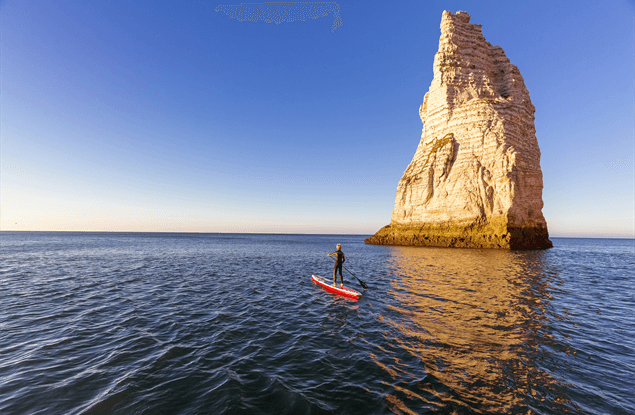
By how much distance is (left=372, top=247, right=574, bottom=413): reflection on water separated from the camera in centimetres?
521

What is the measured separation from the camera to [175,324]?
9367 millimetres

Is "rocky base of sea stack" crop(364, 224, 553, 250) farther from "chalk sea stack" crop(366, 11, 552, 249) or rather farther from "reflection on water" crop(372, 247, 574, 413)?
"reflection on water" crop(372, 247, 574, 413)

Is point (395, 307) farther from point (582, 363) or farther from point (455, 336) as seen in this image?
point (582, 363)

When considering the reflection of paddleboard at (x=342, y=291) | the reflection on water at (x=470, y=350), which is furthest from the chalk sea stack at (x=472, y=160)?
the reflection of paddleboard at (x=342, y=291)

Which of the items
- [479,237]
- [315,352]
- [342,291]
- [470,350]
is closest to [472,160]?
[479,237]

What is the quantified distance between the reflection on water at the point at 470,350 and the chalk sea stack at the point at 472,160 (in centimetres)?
3354

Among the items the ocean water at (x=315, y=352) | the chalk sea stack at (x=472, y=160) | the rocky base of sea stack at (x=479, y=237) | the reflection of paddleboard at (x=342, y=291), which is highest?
the chalk sea stack at (x=472, y=160)

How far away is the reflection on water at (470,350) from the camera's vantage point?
5.21 metres

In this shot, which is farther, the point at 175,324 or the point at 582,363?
the point at 175,324

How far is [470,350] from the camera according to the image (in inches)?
287

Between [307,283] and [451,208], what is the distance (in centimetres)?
4099

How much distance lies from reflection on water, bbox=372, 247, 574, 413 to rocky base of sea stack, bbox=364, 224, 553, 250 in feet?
101

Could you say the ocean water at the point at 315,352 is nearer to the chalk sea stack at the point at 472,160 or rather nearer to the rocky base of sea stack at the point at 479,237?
the rocky base of sea stack at the point at 479,237

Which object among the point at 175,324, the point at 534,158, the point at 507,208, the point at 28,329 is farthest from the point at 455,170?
the point at 28,329
